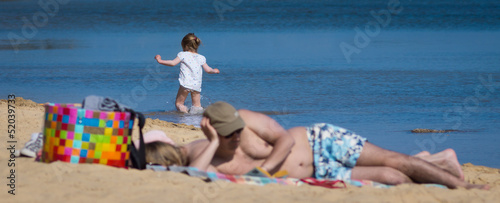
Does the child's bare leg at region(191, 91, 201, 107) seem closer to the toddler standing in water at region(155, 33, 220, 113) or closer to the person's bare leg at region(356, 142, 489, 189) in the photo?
the toddler standing in water at region(155, 33, 220, 113)

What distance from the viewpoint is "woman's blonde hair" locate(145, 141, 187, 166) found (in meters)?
5.08

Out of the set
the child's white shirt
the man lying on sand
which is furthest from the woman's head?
the man lying on sand

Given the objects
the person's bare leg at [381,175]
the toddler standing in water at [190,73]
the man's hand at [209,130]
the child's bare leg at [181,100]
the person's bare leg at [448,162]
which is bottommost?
the person's bare leg at [381,175]

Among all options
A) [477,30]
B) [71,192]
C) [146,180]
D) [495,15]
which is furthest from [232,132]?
[495,15]

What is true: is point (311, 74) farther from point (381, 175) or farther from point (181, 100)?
point (381, 175)

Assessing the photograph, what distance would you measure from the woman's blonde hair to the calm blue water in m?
2.97

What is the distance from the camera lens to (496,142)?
7.47 m

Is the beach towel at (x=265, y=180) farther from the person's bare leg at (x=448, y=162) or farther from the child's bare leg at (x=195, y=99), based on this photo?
the child's bare leg at (x=195, y=99)

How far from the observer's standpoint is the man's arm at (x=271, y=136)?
191 inches

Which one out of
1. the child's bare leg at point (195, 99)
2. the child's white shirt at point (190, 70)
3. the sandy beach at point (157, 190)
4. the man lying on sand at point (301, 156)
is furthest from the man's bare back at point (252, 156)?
the child's bare leg at point (195, 99)

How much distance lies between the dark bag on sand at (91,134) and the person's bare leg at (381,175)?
169 cm

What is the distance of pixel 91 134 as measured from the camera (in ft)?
15.7

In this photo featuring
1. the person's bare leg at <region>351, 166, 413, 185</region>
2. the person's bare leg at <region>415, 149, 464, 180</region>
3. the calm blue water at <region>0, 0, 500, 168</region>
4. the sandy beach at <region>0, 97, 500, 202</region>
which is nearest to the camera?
the sandy beach at <region>0, 97, 500, 202</region>

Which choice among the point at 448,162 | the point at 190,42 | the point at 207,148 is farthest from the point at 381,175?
the point at 190,42
